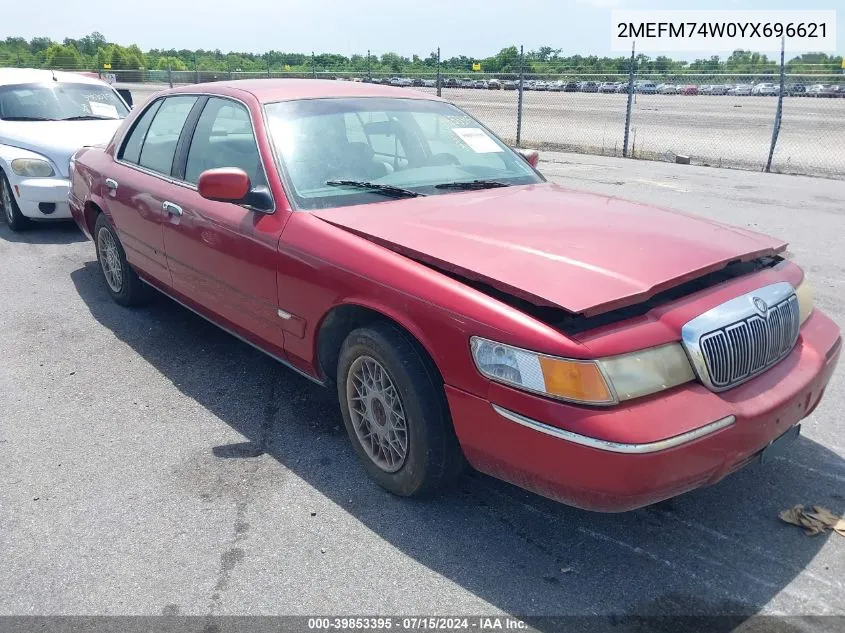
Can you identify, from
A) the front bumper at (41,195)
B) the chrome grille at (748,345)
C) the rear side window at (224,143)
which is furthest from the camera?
the front bumper at (41,195)

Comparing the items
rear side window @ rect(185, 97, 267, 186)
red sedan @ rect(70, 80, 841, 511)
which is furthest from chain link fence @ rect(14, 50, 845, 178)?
rear side window @ rect(185, 97, 267, 186)

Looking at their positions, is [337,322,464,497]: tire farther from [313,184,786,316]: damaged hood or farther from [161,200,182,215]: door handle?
[161,200,182,215]: door handle

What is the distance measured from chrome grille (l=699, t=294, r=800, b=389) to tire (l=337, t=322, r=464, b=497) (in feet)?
3.24

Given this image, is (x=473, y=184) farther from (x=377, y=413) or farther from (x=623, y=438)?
(x=623, y=438)

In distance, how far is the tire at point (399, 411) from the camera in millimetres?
2828

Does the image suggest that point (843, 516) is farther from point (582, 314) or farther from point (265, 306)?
point (265, 306)

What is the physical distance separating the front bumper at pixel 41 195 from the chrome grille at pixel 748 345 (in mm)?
6891

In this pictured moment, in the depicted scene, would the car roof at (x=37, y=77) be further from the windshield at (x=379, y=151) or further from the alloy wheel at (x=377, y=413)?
the alloy wheel at (x=377, y=413)

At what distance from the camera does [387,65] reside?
27.5 metres

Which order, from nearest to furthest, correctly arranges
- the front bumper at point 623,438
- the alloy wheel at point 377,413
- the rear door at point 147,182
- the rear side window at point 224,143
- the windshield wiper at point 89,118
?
the front bumper at point 623,438
the alloy wheel at point 377,413
the rear side window at point 224,143
the rear door at point 147,182
the windshield wiper at point 89,118

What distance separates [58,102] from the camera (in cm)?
866

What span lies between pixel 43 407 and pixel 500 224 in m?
2.71

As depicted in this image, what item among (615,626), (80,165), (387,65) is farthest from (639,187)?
(387,65)

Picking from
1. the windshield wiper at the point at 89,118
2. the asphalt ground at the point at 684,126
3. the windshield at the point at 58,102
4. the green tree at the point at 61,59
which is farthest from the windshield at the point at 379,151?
the green tree at the point at 61,59
